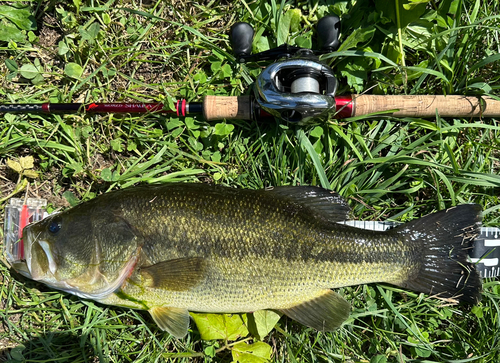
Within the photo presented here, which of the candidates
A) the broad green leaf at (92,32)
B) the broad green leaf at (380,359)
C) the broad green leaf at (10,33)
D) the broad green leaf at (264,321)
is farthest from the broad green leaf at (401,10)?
the broad green leaf at (10,33)

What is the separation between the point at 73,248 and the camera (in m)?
2.46

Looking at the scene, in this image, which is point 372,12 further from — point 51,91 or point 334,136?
point 51,91

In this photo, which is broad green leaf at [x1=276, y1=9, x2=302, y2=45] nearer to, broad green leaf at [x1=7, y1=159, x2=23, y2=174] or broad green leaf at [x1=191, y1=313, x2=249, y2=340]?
broad green leaf at [x1=191, y1=313, x2=249, y2=340]

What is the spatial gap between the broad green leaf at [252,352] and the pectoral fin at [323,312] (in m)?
0.39

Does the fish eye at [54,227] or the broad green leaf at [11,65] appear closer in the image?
the fish eye at [54,227]

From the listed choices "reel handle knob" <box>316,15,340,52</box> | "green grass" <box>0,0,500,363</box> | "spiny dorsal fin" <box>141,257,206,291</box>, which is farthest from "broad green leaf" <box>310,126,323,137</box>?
"spiny dorsal fin" <box>141,257,206,291</box>

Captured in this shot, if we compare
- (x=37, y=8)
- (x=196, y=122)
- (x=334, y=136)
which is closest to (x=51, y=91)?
(x=37, y=8)

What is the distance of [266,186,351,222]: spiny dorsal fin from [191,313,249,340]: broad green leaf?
3.50 feet

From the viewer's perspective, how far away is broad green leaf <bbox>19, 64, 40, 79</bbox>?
3.08 m

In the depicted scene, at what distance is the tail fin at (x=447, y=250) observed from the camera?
106 inches

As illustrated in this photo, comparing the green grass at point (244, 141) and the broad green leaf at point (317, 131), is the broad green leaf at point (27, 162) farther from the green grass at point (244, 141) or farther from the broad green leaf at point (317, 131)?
the broad green leaf at point (317, 131)

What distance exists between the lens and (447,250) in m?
2.72

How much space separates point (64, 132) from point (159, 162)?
2.82ft

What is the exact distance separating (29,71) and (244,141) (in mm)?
2015
